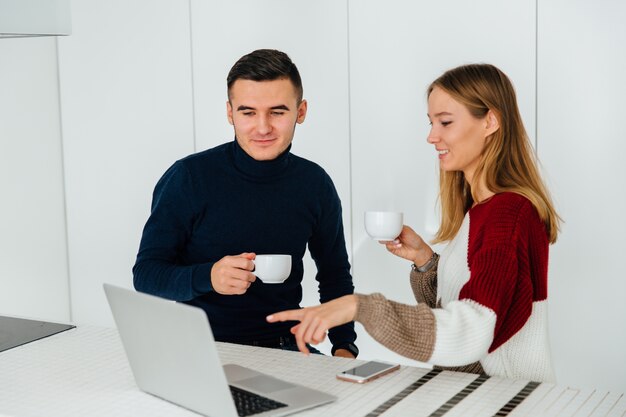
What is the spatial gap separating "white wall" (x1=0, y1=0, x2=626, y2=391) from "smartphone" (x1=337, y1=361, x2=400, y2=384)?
155 cm

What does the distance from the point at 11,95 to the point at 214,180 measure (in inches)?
80.4

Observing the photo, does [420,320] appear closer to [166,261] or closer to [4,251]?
[166,261]

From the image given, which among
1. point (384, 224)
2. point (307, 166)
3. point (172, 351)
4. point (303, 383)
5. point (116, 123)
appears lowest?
point (303, 383)

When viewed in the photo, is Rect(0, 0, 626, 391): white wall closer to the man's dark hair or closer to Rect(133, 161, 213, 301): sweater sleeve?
the man's dark hair

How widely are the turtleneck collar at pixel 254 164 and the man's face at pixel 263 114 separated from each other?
19 mm

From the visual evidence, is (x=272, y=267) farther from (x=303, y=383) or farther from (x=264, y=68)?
(x=264, y=68)

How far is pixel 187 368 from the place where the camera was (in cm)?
137

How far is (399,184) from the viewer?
3256mm

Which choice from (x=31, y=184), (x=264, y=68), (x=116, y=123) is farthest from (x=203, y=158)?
(x=31, y=184)

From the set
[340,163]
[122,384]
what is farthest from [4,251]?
[122,384]

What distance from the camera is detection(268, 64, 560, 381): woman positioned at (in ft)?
5.00

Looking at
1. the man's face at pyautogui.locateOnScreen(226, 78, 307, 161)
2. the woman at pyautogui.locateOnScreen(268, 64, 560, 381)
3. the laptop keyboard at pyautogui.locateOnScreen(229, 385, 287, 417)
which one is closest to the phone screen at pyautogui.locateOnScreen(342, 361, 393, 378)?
the woman at pyautogui.locateOnScreen(268, 64, 560, 381)

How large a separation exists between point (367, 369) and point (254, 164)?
793 millimetres

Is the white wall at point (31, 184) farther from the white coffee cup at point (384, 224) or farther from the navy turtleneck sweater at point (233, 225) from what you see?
the white coffee cup at point (384, 224)
